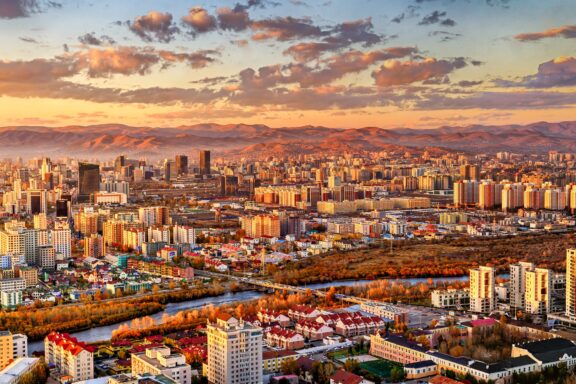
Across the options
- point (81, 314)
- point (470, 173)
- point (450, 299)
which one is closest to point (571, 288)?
point (450, 299)

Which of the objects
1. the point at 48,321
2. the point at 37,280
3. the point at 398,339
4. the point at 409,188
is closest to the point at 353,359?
the point at 398,339

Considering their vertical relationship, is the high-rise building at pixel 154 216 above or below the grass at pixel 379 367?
above

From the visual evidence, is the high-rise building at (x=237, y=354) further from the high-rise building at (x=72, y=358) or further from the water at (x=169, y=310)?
the water at (x=169, y=310)

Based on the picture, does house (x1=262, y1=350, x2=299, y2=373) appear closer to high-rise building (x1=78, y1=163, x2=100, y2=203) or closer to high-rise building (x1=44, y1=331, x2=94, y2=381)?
high-rise building (x1=44, y1=331, x2=94, y2=381)

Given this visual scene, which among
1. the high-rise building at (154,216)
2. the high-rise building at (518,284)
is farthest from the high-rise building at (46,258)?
the high-rise building at (518,284)

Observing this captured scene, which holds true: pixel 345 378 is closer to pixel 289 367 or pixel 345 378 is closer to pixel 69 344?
pixel 289 367

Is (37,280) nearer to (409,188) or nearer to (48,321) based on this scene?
(48,321)
